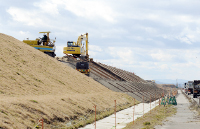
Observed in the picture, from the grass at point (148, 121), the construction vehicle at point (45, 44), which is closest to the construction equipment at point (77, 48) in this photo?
the construction vehicle at point (45, 44)

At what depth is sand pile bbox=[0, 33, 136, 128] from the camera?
14336 millimetres

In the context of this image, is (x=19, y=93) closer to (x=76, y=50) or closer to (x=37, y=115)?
(x=37, y=115)

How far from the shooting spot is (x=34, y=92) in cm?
2148

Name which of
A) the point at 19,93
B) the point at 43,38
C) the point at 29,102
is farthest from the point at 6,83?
the point at 43,38

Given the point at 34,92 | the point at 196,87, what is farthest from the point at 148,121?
the point at 196,87

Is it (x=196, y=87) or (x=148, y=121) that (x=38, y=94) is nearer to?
(x=148, y=121)

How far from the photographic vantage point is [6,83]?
20.5 meters

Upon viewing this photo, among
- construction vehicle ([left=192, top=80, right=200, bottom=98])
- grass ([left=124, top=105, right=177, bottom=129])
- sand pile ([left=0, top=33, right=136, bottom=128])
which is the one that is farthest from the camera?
construction vehicle ([left=192, top=80, right=200, bottom=98])

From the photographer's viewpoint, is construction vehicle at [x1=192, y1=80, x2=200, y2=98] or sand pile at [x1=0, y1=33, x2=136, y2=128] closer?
sand pile at [x1=0, y1=33, x2=136, y2=128]

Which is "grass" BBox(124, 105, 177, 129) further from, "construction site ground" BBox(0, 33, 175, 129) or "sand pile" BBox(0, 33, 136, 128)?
"sand pile" BBox(0, 33, 136, 128)

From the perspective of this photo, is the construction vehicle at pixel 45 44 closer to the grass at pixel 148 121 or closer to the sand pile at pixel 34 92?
the sand pile at pixel 34 92

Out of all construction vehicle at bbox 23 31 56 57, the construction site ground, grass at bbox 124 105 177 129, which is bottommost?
grass at bbox 124 105 177 129

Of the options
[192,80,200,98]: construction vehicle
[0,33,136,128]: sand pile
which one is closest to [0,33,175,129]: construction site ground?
[0,33,136,128]: sand pile

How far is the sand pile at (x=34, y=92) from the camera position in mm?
14336
